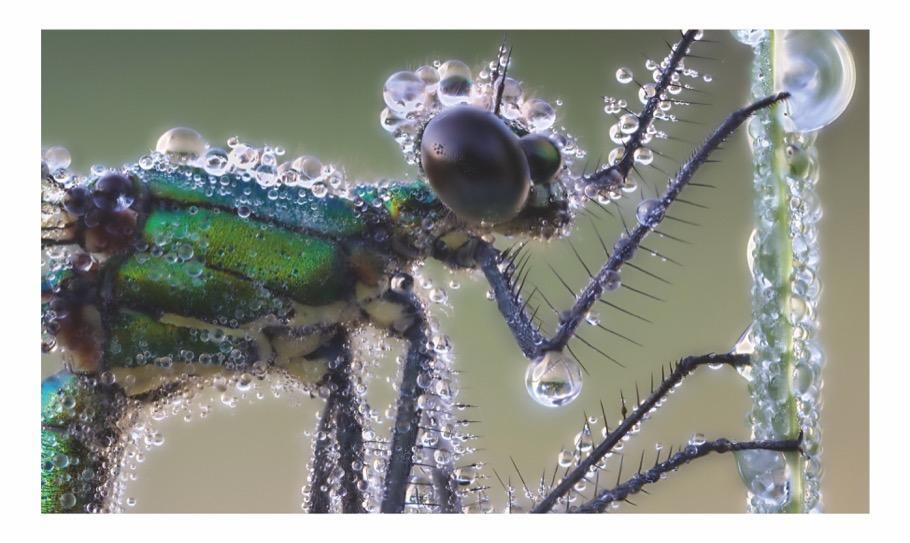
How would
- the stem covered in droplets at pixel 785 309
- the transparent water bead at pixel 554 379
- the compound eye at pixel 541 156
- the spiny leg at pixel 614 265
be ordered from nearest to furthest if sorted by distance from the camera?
the stem covered in droplets at pixel 785 309 < the transparent water bead at pixel 554 379 < the spiny leg at pixel 614 265 < the compound eye at pixel 541 156

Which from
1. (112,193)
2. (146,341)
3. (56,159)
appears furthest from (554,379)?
(56,159)

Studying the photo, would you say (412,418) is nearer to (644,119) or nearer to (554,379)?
(554,379)

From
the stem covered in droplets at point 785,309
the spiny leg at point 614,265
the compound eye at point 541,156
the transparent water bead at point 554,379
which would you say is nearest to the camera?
the stem covered in droplets at point 785,309

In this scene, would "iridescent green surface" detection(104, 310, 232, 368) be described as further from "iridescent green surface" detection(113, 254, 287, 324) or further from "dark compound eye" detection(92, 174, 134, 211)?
"dark compound eye" detection(92, 174, 134, 211)

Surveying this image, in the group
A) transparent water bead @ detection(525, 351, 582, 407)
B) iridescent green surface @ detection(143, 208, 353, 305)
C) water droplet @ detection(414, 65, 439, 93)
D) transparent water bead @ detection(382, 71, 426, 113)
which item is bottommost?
transparent water bead @ detection(525, 351, 582, 407)

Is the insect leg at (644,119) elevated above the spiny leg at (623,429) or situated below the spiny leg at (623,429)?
above

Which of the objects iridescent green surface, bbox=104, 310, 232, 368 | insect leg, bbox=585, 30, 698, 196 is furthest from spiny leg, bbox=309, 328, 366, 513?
insect leg, bbox=585, 30, 698, 196

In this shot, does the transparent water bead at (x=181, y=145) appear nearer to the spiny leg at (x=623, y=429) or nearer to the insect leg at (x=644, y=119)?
the insect leg at (x=644, y=119)

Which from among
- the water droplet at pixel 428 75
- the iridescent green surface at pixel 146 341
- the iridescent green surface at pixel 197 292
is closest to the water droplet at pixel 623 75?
the water droplet at pixel 428 75
